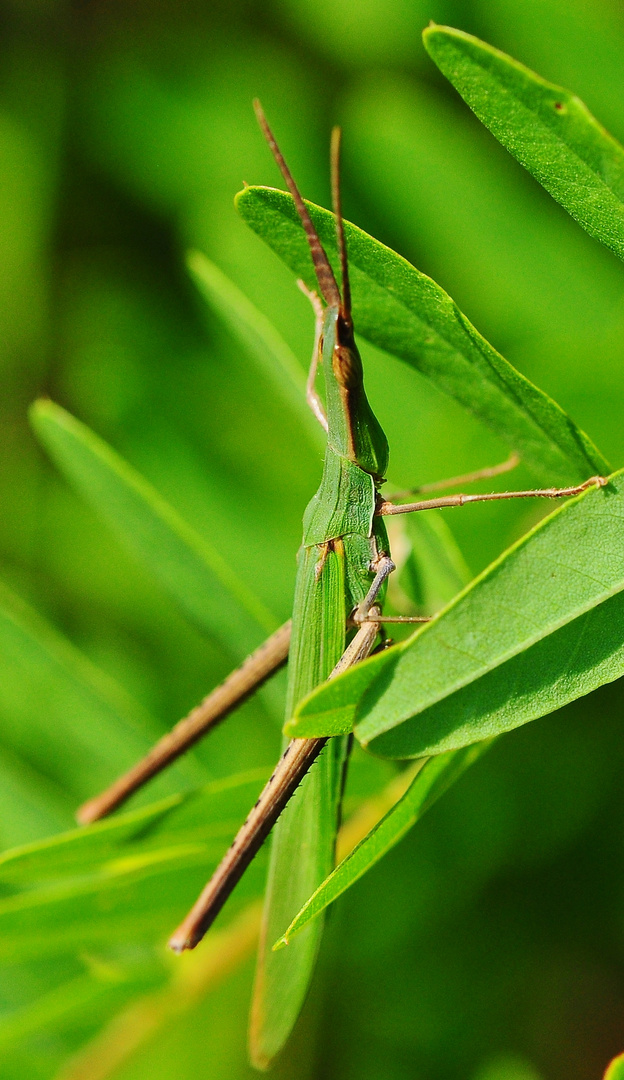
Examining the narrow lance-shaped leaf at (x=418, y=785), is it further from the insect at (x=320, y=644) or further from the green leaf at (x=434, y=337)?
the green leaf at (x=434, y=337)

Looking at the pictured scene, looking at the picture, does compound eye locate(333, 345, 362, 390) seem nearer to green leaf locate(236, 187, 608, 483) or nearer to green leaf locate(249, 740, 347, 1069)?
green leaf locate(236, 187, 608, 483)

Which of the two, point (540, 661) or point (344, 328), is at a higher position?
point (344, 328)

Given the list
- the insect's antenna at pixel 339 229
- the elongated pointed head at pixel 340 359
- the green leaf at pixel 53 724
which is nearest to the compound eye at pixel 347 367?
the elongated pointed head at pixel 340 359

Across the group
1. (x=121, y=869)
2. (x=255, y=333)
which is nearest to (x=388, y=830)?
(x=121, y=869)

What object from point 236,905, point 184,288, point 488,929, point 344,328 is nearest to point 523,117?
point 344,328

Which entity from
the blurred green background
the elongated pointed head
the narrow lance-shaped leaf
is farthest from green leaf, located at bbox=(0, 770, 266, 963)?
the elongated pointed head

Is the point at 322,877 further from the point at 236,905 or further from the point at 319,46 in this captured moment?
the point at 319,46

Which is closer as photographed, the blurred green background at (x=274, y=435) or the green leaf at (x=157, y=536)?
the green leaf at (x=157, y=536)
